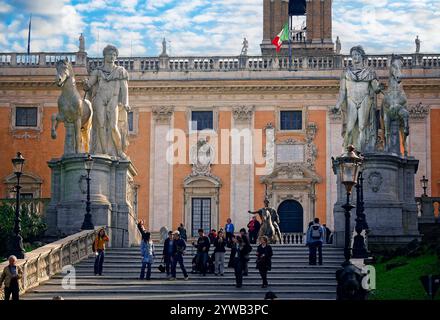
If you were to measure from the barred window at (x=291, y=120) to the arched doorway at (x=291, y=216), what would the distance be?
13.0 ft

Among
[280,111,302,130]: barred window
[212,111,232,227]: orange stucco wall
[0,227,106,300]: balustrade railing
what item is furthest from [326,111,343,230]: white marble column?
[0,227,106,300]: balustrade railing

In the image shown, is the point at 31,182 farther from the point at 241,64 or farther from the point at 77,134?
the point at 77,134


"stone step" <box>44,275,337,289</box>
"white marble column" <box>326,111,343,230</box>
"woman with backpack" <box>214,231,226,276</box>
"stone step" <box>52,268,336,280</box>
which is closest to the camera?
"stone step" <box>44,275,337,289</box>

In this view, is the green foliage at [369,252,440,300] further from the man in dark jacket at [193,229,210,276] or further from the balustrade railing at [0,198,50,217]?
the balustrade railing at [0,198,50,217]

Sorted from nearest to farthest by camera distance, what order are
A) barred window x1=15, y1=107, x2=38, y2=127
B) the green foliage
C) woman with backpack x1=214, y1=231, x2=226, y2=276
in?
the green foliage < woman with backpack x1=214, y1=231, x2=226, y2=276 < barred window x1=15, y1=107, x2=38, y2=127

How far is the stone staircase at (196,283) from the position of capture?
2777 cm

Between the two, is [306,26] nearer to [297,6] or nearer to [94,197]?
[297,6]

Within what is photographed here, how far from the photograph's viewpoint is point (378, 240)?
36750mm

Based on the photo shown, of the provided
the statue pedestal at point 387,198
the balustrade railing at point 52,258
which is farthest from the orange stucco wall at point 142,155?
the balustrade railing at point 52,258

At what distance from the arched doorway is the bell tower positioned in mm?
12502

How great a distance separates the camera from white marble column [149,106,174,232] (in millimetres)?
63594

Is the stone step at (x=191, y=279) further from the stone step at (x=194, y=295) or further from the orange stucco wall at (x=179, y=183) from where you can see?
the orange stucco wall at (x=179, y=183)
